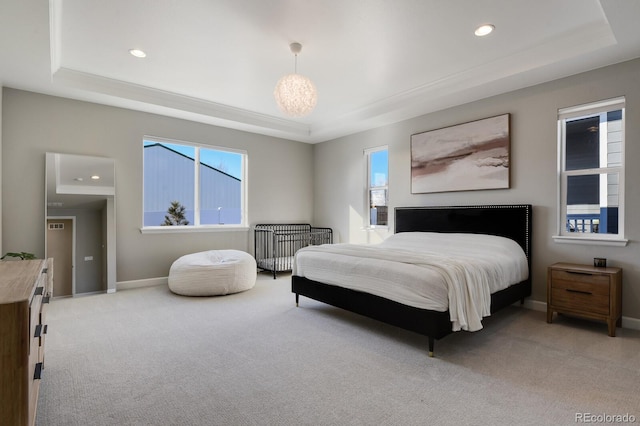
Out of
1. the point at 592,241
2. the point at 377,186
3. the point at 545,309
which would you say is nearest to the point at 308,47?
the point at 377,186

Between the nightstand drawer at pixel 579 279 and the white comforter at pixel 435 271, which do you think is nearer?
the white comforter at pixel 435 271

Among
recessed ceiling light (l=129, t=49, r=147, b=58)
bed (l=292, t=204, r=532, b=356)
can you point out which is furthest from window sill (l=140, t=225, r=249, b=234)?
recessed ceiling light (l=129, t=49, r=147, b=58)

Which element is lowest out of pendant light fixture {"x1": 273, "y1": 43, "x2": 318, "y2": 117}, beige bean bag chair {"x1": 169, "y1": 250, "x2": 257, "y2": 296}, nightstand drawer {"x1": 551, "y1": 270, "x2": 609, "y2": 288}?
beige bean bag chair {"x1": 169, "y1": 250, "x2": 257, "y2": 296}

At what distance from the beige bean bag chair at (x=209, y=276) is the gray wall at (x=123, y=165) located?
81cm

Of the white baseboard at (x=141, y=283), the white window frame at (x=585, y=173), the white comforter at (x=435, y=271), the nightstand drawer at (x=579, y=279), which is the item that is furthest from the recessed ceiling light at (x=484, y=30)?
the white baseboard at (x=141, y=283)

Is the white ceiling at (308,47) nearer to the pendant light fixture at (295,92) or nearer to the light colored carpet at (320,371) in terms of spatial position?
the pendant light fixture at (295,92)

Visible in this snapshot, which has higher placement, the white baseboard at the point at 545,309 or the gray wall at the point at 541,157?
the gray wall at the point at 541,157

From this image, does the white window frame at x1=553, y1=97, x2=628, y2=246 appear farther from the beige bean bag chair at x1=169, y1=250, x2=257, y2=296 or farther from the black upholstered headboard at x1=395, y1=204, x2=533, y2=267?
the beige bean bag chair at x1=169, y1=250, x2=257, y2=296

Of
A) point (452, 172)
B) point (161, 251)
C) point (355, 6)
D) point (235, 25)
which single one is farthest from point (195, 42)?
point (452, 172)

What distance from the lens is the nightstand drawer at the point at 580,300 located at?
9.75 ft

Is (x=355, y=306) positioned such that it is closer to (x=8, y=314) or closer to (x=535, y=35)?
(x=8, y=314)

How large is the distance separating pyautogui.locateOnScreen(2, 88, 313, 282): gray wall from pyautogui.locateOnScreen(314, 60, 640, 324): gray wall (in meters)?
2.18

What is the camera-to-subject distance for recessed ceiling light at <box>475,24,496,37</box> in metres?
2.94

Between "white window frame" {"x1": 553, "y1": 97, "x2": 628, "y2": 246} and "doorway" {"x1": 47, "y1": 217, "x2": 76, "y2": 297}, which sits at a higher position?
"white window frame" {"x1": 553, "y1": 97, "x2": 628, "y2": 246}
